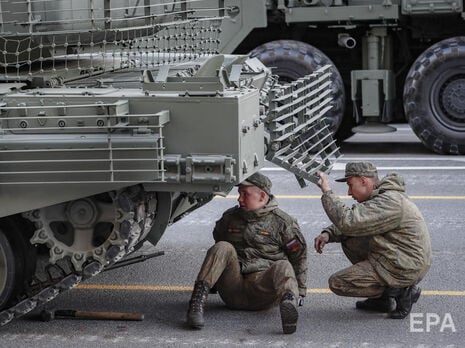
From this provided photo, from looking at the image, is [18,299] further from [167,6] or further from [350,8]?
[350,8]

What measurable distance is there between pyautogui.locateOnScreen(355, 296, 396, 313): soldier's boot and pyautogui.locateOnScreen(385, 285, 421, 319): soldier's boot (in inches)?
Answer: 3.8

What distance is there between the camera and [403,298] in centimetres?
773

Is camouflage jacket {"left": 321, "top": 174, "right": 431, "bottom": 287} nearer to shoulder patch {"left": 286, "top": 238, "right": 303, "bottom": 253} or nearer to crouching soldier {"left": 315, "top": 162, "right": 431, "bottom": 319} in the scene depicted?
crouching soldier {"left": 315, "top": 162, "right": 431, "bottom": 319}

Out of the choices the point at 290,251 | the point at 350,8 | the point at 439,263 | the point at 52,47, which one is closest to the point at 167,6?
the point at 52,47

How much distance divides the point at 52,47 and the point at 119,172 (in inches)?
45.4

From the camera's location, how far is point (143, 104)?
7.18 m

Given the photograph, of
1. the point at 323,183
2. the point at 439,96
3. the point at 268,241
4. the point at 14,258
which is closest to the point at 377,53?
the point at 439,96

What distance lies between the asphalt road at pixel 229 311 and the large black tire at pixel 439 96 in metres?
3.53

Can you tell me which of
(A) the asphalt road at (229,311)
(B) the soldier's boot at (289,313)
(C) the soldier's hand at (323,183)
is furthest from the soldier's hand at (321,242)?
(B) the soldier's boot at (289,313)

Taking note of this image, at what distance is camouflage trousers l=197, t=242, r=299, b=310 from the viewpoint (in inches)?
301

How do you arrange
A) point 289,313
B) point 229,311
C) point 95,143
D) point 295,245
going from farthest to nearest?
point 229,311 < point 295,245 < point 289,313 < point 95,143

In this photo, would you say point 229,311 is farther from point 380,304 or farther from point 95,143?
point 95,143

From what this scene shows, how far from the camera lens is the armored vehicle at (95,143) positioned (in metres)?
7.10

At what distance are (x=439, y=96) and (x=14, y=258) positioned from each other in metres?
8.41
